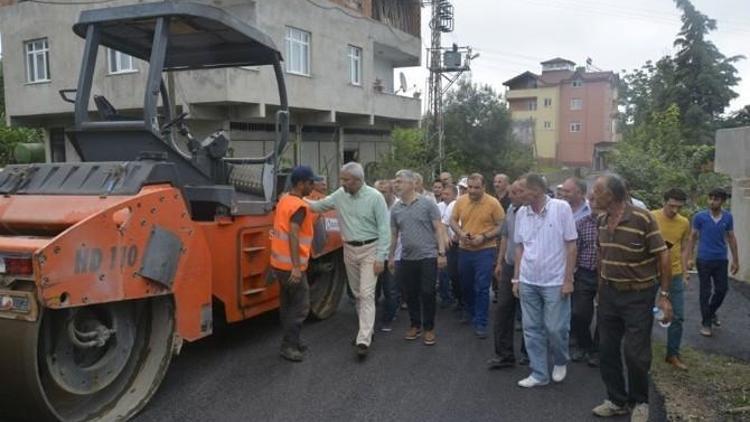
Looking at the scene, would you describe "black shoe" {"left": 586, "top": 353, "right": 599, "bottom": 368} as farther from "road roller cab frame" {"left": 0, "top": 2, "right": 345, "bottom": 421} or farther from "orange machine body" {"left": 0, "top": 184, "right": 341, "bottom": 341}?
"orange machine body" {"left": 0, "top": 184, "right": 341, "bottom": 341}

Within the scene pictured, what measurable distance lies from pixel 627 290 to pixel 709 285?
10.8 ft

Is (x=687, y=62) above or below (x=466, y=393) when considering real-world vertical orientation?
above

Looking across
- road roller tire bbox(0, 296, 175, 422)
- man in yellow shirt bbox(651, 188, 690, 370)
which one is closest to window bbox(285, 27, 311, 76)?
man in yellow shirt bbox(651, 188, 690, 370)

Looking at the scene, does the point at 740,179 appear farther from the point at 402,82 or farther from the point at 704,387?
the point at 402,82

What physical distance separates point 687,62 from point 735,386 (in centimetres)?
3380

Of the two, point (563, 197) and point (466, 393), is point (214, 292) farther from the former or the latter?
point (563, 197)

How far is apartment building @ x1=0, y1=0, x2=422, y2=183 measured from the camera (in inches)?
703

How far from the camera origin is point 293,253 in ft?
17.9

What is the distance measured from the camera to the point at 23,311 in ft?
12.1

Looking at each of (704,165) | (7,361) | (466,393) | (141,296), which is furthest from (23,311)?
(704,165)

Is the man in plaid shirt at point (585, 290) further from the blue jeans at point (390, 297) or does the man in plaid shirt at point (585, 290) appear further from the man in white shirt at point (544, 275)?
the blue jeans at point (390, 297)

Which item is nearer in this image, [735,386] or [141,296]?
[141,296]

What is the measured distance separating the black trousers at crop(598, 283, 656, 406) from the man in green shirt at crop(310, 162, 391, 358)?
201 cm

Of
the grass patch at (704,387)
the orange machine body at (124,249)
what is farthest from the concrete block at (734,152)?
the orange machine body at (124,249)
